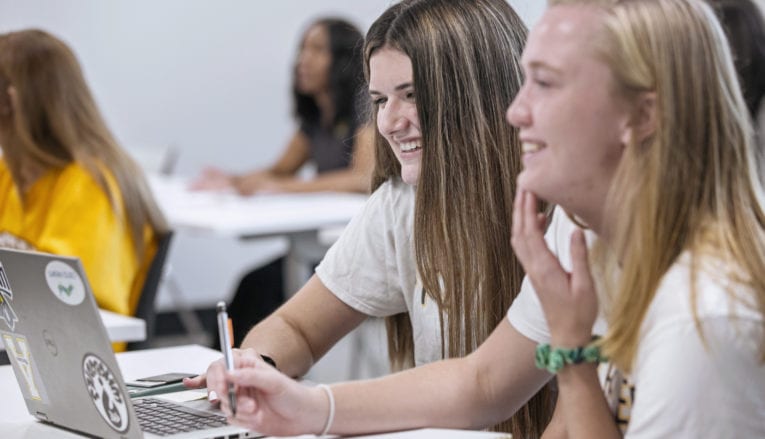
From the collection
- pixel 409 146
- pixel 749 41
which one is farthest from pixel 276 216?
pixel 409 146

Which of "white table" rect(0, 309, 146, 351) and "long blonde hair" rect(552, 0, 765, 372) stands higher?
"long blonde hair" rect(552, 0, 765, 372)

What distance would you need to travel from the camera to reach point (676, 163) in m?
1.16

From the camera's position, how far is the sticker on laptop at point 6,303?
1425mm

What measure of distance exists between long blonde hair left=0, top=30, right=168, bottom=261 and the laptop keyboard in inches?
47.4

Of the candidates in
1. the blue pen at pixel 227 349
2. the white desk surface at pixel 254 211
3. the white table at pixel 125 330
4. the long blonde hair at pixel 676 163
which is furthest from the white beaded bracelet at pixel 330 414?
the white desk surface at pixel 254 211

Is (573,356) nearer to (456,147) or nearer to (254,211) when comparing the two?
A: (456,147)

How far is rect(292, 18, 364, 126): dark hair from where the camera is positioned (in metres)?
4.79

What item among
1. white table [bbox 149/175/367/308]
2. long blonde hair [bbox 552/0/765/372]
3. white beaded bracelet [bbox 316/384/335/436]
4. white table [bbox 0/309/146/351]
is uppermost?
long blonde hair [bbox 552/0/765/372]

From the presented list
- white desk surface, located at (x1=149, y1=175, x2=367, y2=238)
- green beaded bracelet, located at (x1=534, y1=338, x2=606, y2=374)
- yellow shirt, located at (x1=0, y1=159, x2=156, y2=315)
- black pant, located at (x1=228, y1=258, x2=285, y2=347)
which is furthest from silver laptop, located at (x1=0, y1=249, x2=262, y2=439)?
black pant, located at (x1=228, y1=258, x2=285, y2=347)

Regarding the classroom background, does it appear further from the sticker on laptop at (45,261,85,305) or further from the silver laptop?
the sticker on laptop at (45,261,85,305)

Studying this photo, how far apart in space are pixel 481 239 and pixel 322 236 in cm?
190

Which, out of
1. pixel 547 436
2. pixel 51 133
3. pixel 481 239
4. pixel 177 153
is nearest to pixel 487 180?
pixel 481 239

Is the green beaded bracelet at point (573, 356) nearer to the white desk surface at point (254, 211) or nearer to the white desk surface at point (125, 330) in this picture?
the white desk surface at point (125, 330)

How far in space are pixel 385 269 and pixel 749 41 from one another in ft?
7.32
